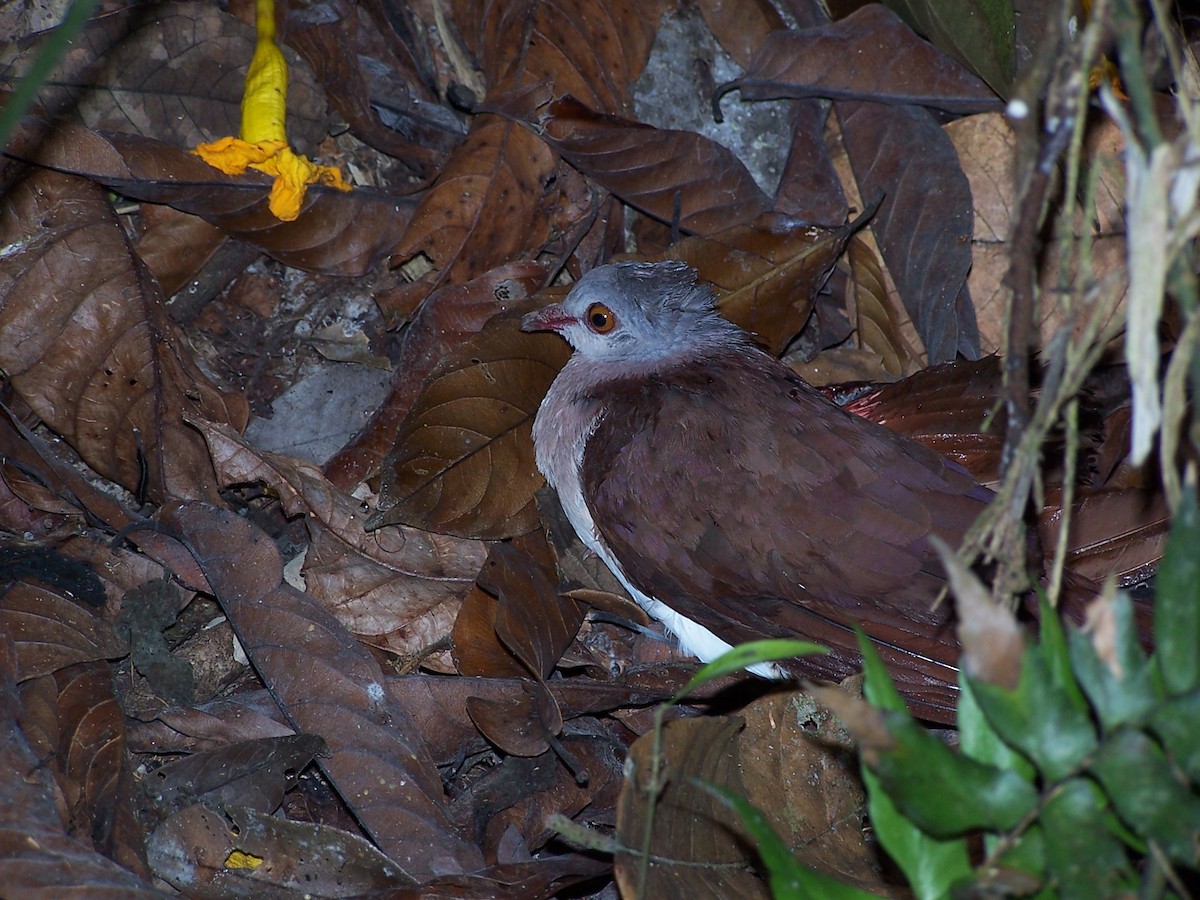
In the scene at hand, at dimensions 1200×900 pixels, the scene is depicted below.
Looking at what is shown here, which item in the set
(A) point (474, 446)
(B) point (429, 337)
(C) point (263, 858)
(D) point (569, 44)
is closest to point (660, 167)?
(D) point (569, 44)

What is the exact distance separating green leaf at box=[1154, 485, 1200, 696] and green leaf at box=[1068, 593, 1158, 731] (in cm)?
5

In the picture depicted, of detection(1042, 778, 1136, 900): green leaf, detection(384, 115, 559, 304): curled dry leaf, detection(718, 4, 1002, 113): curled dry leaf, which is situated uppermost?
detection(718, 4, 1002, 113): curled dry leaf

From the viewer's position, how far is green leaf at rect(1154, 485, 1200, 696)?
1.78m

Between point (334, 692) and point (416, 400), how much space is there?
1.11 meters

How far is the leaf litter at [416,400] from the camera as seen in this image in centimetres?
332

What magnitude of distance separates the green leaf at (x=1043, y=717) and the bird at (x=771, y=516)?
1613mm

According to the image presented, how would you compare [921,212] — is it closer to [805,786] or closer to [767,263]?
[767,263]

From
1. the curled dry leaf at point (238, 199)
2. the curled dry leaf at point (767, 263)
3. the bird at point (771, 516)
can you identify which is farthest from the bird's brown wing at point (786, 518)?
the curled dry leaf at point (238, 199)

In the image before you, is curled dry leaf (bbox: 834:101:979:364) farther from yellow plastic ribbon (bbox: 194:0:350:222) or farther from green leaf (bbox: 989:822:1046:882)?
green leaf (bbox: 989:822:1046:882)

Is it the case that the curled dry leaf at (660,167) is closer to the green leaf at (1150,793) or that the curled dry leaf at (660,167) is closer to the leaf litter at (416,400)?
the leaf litter at (416,400)

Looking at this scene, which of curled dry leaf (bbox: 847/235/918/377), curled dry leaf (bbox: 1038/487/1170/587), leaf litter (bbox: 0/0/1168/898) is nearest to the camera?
leaf litter (bbox: 0/0/1168/898)

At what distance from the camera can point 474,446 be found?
4168mm

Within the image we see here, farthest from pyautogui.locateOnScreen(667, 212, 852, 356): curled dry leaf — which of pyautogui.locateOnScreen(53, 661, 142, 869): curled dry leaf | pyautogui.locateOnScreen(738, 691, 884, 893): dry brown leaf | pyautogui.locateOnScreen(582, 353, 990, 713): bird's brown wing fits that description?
pyautogui.locateOnScreen(53, 661, 142, 869): curled dry leaf

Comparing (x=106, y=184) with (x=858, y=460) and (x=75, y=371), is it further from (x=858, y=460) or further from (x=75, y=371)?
(x=858, y=460)
